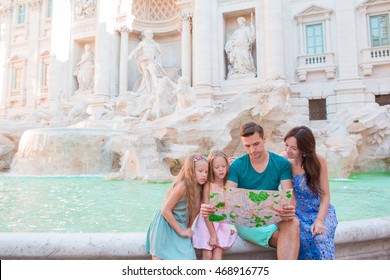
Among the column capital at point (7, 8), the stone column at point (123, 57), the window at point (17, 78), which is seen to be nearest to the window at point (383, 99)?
the stone column at point (123, 57)

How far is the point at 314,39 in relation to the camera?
14.1m

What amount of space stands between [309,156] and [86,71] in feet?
59.4

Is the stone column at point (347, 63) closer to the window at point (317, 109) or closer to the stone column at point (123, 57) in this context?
the window at point (317, 109)

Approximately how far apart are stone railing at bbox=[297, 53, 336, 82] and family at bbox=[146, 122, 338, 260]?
1268cm

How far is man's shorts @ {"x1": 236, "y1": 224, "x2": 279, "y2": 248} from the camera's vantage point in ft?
6.40

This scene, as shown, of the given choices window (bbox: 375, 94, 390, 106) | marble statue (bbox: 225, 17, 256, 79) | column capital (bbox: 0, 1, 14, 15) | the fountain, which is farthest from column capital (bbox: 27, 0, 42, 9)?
window (bbox: 375, 94, 390, 106)

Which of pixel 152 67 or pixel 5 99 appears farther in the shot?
pixel 5 99

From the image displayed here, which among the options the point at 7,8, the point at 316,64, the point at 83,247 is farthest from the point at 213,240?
the point at 7,8

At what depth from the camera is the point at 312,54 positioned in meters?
13.8

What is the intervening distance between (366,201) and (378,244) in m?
2.72

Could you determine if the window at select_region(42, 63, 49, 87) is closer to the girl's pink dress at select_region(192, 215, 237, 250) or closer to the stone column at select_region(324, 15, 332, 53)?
the stone column at select_region(324, 15, 332, 53)

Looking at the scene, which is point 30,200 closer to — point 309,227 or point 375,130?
point 309,227

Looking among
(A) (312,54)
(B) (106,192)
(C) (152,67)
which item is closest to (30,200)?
(B) (106,192)

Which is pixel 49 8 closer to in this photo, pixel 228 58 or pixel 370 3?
pixel 228 58
